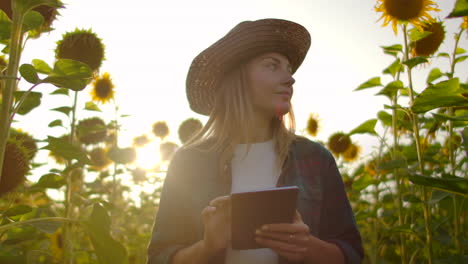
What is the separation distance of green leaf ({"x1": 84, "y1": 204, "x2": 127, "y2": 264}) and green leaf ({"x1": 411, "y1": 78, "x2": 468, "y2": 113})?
104cm

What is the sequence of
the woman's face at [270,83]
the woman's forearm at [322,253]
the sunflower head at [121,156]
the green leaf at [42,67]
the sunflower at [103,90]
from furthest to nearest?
1. the sunflower at [103,90]
2. the sunflower head at [121,156]
3. the woman's face at [270,83]
4. the woman's forearm at [322,253]
5. the green leaf at [42,67]

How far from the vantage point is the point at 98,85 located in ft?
14.1

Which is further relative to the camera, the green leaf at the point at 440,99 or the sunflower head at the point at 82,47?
the sunflower head at the point at 82,47

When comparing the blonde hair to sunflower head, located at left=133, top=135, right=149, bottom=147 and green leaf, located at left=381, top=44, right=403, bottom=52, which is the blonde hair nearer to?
green leaf, located at left=381, top=44, right=403, bottom=52

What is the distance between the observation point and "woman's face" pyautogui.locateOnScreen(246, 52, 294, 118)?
1.91 meters

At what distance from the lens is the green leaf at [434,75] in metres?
2.49

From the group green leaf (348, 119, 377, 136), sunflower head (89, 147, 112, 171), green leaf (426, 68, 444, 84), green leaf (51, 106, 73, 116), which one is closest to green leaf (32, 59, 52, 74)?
green leaf (51, 106, 73, 116)

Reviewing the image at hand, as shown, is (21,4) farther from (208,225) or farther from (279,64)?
(279,64)

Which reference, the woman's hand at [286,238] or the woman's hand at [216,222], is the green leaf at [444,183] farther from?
the woman's hand at [216,222]

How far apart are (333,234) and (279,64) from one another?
0.91 metres

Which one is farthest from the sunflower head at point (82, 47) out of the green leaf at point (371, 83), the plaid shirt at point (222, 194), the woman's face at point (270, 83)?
the green leaf at point (371, 83)

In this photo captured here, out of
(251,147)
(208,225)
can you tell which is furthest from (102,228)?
(251,147)

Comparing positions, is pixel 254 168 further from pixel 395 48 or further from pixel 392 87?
pixel 395 48

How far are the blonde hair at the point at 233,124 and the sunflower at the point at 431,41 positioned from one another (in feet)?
3.87
